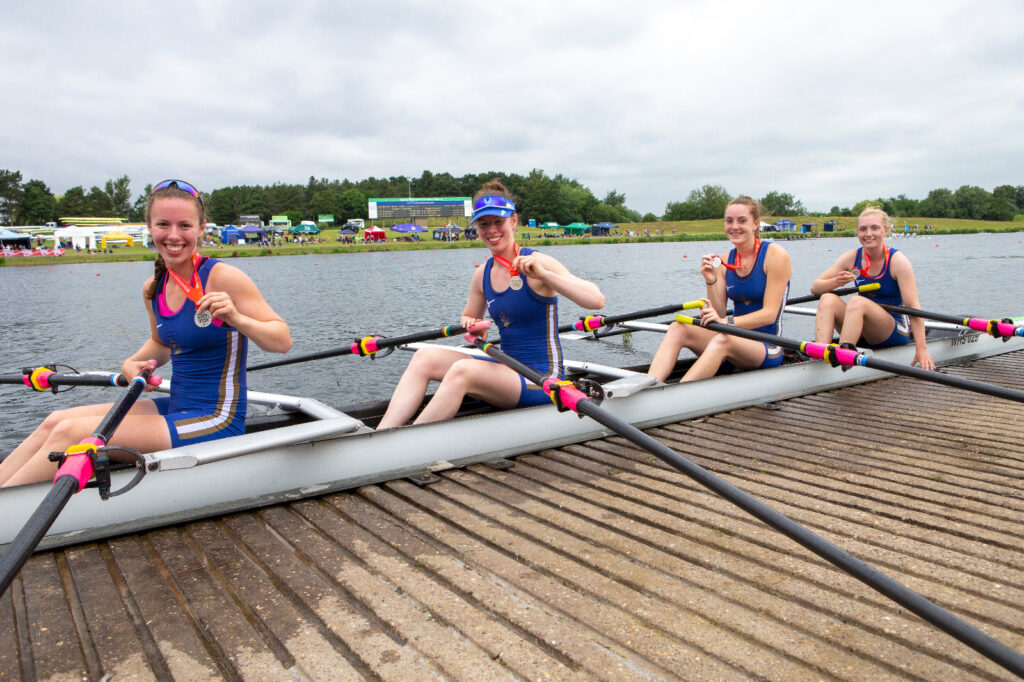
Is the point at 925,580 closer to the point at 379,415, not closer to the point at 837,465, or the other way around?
the point at 837,465

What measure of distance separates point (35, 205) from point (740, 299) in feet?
354

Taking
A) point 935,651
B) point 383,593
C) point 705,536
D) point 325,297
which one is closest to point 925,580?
point 935,651

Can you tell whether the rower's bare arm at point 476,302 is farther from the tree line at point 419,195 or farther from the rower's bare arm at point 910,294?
the tree line at point 419,195

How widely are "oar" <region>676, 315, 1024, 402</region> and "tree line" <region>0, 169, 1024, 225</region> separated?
290 feet

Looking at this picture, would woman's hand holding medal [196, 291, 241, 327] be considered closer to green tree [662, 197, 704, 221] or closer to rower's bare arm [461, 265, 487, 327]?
rower's bare arm [461, 265, 487, 327]

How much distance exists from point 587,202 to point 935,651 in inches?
4341

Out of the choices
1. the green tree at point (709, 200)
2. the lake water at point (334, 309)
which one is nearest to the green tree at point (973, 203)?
the green tree at point (709, 200)

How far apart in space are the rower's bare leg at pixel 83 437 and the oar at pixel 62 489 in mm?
177

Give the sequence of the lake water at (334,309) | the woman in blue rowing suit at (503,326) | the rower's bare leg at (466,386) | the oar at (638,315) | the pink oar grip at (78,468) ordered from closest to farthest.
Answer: the pink oar grip at (78,468)
the woman in blue rowing suit at (503,326)
the rower's bare leg at (466,386)
the oar at (638,315)
the lake water at (334,309)

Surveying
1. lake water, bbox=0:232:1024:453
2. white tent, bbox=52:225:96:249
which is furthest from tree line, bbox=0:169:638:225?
lake water, bbox=0:232:1024:453

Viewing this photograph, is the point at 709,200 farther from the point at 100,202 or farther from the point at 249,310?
the point at 249,310

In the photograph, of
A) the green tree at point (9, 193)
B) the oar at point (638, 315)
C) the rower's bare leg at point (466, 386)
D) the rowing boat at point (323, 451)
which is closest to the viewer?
the rowing boat at point (323, 451)

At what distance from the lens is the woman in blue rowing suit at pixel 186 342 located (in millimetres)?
2916

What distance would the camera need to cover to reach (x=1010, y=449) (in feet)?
13.7
